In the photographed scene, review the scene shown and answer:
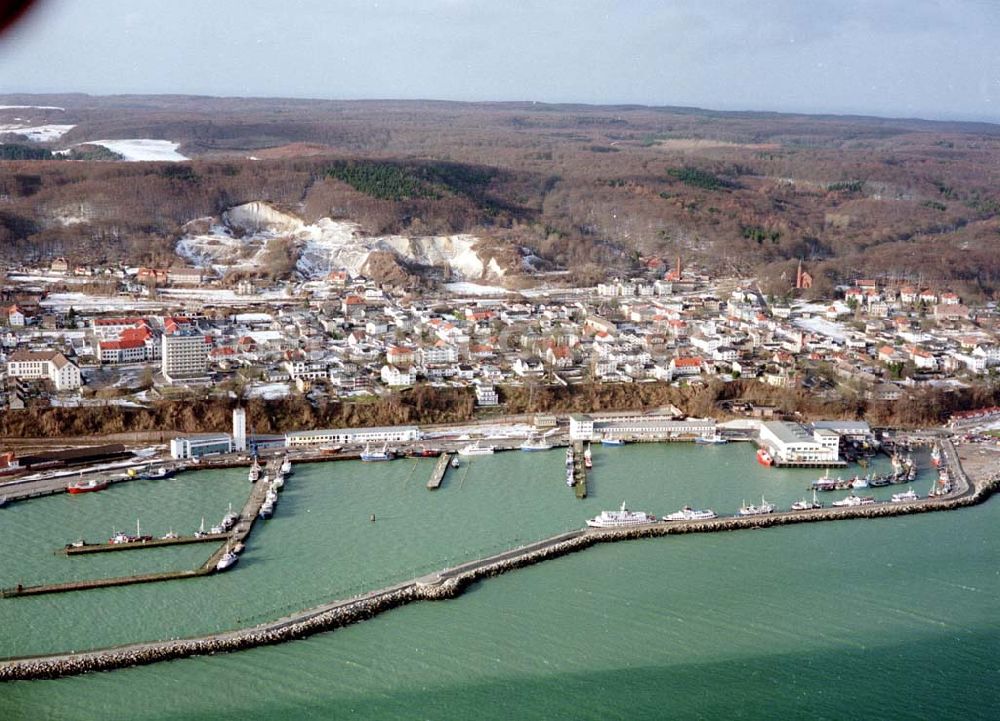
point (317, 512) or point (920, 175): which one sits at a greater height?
point (920, 175)

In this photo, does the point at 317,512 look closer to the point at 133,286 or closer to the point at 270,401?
the point at 270,401

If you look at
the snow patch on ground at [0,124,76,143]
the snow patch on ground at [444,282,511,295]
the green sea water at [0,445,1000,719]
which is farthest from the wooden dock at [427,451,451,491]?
the snow patch on ground at [0,124,76,143]

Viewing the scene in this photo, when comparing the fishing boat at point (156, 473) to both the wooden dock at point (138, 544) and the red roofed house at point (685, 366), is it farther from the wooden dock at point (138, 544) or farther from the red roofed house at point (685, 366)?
the red roofed house at point (685, 366)

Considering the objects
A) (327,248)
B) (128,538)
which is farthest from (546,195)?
(128,538)

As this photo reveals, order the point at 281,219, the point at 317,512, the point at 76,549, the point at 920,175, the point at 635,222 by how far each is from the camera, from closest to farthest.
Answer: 1. the point at 76,549
2. the point at 317,512
3. the point at 281,219
4. the point at 635,222
5. the point at 920,175

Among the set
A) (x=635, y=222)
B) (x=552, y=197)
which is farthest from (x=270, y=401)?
(x=552, y=197)

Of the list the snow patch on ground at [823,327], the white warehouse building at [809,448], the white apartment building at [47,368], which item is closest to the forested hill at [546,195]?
the snow patch on ground at [823,327]

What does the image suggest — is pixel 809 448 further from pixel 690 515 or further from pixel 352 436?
pixel 352 436
